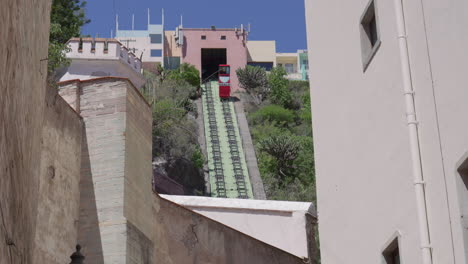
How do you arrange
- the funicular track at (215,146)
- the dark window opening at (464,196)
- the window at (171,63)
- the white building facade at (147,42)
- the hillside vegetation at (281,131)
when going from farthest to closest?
the white building facade at (147,42) < the window at (171,63) < the funicular track at (215,146) < the hillside vegetation at (281,131) < the dark window opening at (464,196)

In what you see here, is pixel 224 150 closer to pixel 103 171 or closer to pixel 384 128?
pixel 103 171

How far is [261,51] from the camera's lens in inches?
3314

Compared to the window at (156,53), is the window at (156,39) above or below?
above

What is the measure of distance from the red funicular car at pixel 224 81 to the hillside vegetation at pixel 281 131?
115 centimetres

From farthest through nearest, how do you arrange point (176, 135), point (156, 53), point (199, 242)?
point (156, 53)
point (176, 135)
point (199, 242)

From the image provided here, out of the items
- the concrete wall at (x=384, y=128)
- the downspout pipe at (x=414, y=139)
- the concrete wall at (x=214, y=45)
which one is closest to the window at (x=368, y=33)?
the concrete wall at (x=384, y=128)

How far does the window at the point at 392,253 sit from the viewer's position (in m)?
8.98

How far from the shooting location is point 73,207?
9.91 m

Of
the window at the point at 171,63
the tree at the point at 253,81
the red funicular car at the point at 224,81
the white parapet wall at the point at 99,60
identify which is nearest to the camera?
the white parapet wall at the point at 99,60

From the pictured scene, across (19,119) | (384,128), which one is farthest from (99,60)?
(19,119)

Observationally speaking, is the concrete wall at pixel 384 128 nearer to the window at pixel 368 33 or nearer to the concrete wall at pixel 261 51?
the window at pixel 368 33

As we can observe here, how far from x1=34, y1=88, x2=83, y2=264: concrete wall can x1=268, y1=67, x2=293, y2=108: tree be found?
56.9m

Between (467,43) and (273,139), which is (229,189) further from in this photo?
(467,43)

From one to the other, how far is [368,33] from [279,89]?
58330 millimetres
